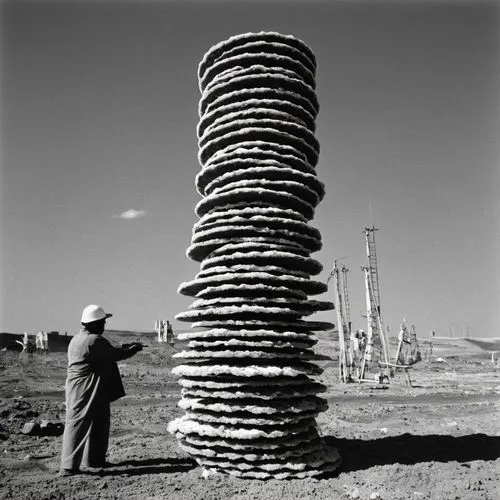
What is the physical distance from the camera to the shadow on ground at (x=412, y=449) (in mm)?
5082

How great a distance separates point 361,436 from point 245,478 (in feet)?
9.72

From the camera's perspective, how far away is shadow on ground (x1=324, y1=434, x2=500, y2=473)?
5082 millimetres

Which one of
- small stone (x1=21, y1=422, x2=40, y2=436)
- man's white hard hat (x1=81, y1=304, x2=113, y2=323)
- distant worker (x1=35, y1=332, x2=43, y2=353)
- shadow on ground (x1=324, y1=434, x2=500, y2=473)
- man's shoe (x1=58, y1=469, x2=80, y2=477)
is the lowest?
shadow on ground (x1=324, y1=434, x2=500, y2=473)

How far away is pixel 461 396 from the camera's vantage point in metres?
15.0

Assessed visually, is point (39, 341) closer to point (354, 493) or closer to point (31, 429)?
point (31, 429)

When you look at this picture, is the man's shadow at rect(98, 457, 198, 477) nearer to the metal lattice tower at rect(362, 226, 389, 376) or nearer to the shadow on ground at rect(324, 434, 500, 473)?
the shadow on ground at rect(324, 434, 500, 473)

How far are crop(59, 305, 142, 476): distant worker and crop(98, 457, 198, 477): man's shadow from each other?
196 mm

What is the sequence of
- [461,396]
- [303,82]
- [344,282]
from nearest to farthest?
[303,82] → [461,396] → [344,282]

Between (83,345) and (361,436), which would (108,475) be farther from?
(361,436)

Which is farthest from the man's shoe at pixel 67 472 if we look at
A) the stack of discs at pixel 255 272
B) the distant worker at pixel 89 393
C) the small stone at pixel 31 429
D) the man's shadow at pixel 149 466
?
the small stone at pixel 31 429

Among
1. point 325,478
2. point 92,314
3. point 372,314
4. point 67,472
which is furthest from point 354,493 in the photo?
point 372,314

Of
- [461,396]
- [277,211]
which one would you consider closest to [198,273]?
[277,211]

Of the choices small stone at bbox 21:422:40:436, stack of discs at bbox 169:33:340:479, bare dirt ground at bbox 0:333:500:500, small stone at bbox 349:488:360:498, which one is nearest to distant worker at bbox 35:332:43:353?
bare dirt ground at bbox 0:333:500:500

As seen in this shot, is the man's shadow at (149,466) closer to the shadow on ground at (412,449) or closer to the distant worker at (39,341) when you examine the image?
the shadow on ground at (412,449)
